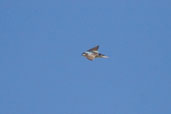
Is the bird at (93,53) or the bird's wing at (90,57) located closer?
the bird's wing at (90,57)

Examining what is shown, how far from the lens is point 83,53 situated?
36.4 ft

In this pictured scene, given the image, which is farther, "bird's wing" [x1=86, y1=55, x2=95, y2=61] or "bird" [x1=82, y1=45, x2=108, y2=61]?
"bird" [x1=82, y1=45, x2=108, y2=61]

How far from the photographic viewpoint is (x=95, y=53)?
1110 centimetres

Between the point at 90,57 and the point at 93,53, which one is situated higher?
the point at 93,53

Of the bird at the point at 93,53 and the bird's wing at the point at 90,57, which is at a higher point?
the bird at the point at 93,53

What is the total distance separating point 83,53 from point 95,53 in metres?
0.65

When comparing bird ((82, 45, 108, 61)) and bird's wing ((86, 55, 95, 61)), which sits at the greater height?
bird ((82, 45, 108, 61))

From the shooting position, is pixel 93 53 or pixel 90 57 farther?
pixel 93 53
